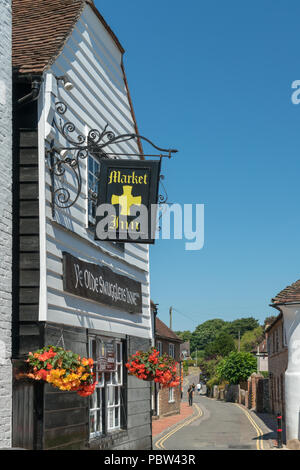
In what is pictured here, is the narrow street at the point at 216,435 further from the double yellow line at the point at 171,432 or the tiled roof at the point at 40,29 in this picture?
the tiled roof at the point at 40,29

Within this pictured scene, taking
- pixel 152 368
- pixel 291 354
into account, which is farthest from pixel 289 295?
pixel 152 368

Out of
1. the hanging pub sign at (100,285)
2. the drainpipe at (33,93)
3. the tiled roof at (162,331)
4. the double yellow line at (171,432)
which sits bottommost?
the double yellow line at (171,432)

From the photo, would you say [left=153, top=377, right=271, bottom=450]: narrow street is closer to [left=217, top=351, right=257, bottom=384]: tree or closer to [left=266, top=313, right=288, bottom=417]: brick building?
[left=266, top=313, right=288, bottom=417]: brick building

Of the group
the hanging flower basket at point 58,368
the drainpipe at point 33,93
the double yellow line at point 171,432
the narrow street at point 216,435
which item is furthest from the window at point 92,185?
the double yellow line at point 171,432

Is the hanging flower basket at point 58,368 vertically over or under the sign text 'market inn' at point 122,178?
under

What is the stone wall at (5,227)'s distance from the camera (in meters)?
8.50

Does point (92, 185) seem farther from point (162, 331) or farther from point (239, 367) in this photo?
point (239, 367)

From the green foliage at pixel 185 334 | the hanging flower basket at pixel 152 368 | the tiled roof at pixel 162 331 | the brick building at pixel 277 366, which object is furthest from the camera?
the green foliage at pixel 185 334

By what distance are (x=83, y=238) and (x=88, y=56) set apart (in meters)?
3.70

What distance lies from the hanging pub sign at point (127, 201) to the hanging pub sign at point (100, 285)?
0.80m

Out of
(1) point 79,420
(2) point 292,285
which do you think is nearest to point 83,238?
(1) point 79,420

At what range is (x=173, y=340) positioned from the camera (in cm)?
4100

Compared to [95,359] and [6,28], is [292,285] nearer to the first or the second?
[95,359]

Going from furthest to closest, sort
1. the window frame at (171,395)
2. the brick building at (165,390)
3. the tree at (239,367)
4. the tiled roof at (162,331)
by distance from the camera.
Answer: the tree at (239,367), the window frame at (171,395), the tiled roof at (162,331), the brick building at (165,390)
